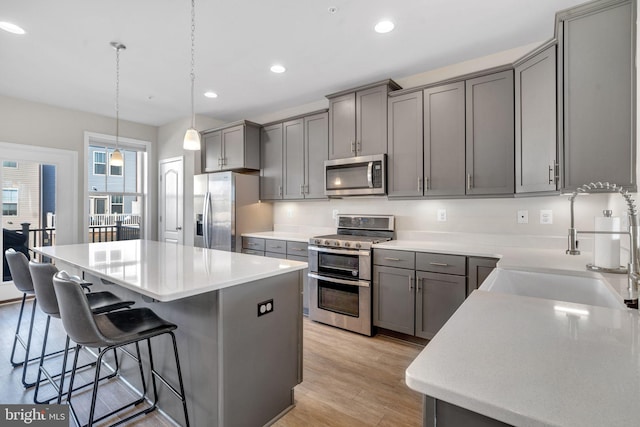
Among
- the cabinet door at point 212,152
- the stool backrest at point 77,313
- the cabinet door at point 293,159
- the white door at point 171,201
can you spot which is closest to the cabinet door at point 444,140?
the cabinet door at point 293,159

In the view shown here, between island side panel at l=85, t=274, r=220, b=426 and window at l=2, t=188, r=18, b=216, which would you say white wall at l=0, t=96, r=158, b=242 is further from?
island side panel at l=85, t=274, r=220, b=426

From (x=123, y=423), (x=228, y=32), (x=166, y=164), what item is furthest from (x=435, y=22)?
(x=166, y=164)

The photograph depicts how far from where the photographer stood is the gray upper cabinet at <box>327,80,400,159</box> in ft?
10.7

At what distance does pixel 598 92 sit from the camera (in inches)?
73.3

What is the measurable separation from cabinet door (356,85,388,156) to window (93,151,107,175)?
4162 mm

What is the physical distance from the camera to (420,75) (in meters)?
3.30

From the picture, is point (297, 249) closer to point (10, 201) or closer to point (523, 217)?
point (523, 217)

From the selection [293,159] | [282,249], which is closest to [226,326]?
[282,249]

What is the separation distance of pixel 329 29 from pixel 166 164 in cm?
391

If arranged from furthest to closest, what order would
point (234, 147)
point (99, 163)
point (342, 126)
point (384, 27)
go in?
point (99, 163) < point (234, 147) < point (342, 126) < point (384, 27)

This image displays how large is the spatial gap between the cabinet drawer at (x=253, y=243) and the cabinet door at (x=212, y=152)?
128 cm

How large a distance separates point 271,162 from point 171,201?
6.65 ft

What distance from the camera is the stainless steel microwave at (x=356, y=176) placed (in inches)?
127

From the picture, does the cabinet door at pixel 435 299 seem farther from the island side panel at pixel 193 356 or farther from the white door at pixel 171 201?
the white door at pixel 171 201
